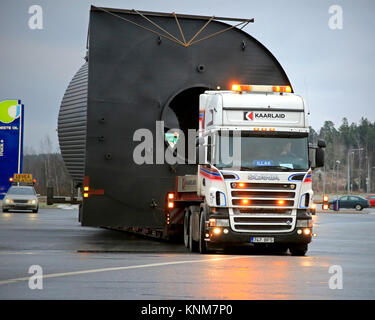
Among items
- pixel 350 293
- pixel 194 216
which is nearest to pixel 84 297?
pixel 350 293

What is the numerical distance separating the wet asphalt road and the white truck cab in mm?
703

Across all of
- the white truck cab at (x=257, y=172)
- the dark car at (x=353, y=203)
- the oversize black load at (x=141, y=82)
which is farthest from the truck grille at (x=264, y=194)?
the dark car at (x=353, y=203)

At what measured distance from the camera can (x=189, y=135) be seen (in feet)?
74.3

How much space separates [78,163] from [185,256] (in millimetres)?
6248

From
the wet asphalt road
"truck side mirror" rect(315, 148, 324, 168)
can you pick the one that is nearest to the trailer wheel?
the wet asphalt road

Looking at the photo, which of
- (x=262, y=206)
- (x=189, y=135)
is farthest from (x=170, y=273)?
(x=189, y=135)

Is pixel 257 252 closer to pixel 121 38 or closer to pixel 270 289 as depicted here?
pixel 121 38

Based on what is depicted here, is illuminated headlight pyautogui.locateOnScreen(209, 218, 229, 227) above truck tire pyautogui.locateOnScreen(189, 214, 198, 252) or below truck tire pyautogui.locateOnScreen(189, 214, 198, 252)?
above

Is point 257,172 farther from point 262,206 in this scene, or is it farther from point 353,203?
point 353,203

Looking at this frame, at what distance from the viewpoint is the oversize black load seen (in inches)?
819

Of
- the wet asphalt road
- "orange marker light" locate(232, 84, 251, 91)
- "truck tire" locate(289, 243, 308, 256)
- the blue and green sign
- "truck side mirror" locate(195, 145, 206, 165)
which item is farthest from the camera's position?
the blue and green sign

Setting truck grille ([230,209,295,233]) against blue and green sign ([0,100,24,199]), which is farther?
blue and green sign ([0,100,24,199])

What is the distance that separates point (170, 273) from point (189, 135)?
9.33 meters

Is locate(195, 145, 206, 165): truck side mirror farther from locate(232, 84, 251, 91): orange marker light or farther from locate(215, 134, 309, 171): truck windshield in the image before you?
locate(232, 84, 251, 91): orange marker light
